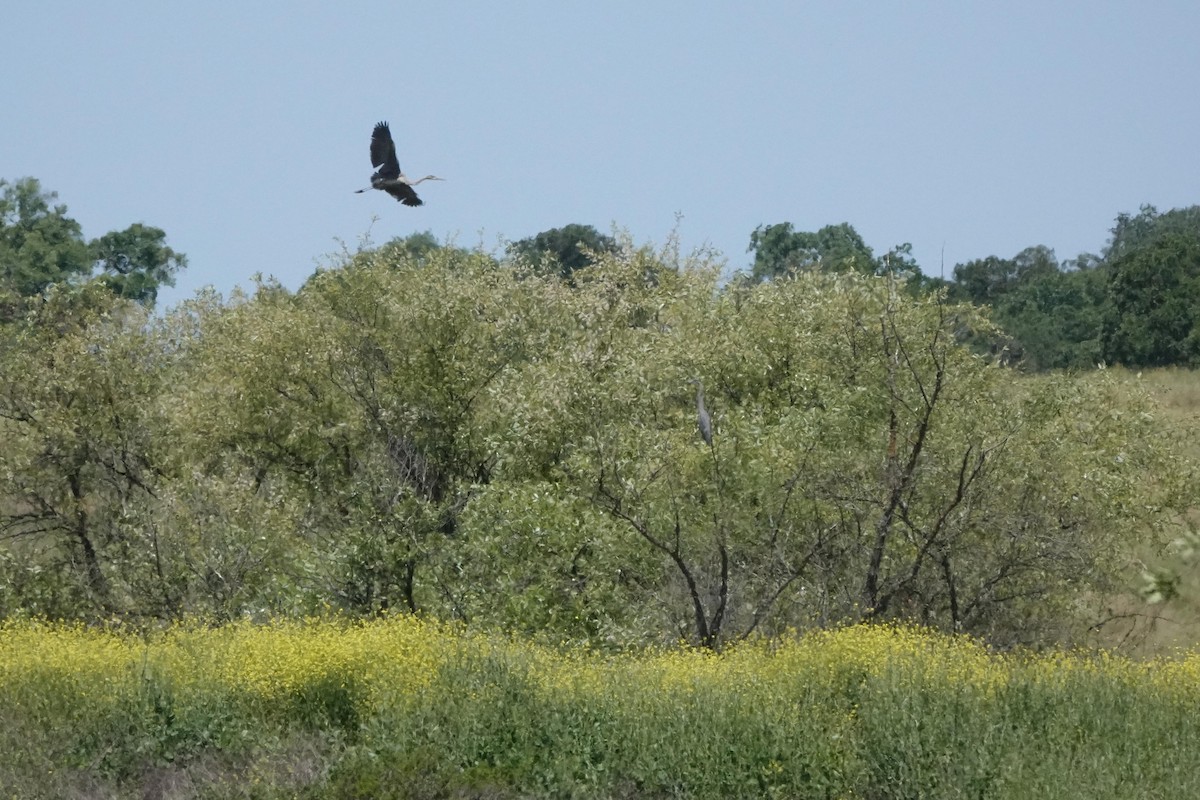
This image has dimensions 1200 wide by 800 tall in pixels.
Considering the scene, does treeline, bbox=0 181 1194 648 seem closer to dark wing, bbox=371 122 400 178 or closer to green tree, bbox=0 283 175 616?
green tree, bbox=0 283 175 616

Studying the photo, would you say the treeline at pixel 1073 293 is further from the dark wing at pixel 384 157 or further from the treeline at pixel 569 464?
the dark wing at pixel 384 157

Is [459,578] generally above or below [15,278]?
below

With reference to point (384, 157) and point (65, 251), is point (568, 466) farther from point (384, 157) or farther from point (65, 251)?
point (65, 251)

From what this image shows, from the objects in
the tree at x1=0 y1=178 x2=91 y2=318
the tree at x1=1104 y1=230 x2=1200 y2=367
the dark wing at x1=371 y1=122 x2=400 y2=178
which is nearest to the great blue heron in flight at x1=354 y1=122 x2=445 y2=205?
the dark wing at x1=371 y1=122 x2=400 y2=178

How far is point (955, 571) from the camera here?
1933cm

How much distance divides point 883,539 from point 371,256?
1430 cm

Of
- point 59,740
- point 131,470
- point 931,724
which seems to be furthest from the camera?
point 131,470

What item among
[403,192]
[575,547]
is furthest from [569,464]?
[403,192]

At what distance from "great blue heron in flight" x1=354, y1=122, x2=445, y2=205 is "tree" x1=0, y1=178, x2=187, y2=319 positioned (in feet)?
199

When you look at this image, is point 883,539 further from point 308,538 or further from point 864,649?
point 308,538

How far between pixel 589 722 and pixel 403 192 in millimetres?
8569

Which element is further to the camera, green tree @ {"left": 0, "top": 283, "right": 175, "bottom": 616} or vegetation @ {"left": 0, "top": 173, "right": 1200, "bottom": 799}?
green tree @ {"left": 0, "top": 283, "right": 175, "bottom": 616}

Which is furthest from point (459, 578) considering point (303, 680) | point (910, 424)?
point (910, 424)

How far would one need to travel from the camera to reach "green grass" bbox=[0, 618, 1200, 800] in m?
13.5
